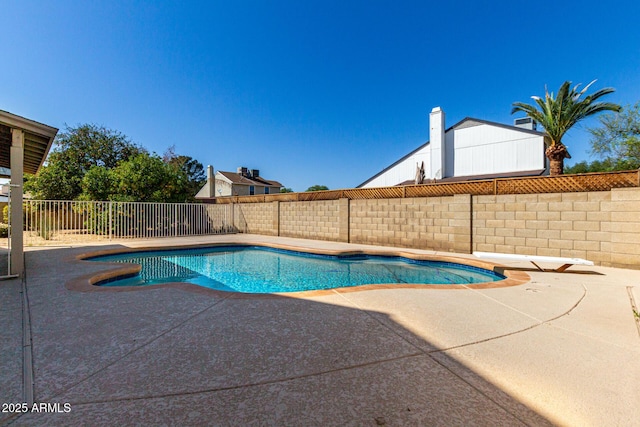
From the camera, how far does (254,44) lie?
1350 centimetres

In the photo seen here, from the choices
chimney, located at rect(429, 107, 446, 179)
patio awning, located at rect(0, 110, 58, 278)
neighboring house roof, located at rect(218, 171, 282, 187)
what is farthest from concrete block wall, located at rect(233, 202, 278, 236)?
neighboring house roof, located at rect(218, 171, 282, 187)

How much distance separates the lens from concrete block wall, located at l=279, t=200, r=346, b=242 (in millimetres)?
11578

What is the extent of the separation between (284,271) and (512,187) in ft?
21.6

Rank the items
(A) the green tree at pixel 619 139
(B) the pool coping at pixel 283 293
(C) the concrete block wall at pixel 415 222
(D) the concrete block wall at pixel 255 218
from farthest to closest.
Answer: (A) the green tree at pixel 619 139
(D) the concrete block wall at pixel 255 218
(C) the concrete block wall at pixel 415 222
(B) the pool coping at pixel 283 293

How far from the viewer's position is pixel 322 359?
2.26 metres

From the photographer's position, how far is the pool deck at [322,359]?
1672mm

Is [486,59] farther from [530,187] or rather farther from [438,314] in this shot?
[438,314]

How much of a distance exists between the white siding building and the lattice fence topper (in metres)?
6.52

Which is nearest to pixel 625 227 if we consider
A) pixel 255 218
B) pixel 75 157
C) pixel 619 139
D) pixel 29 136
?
pixel 29 136

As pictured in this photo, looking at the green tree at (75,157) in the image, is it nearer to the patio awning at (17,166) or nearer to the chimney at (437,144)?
the patio awning at (17,166)

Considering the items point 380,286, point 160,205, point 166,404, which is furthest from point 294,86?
point 166,404

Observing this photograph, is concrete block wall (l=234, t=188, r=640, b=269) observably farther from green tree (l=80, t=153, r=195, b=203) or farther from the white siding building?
green tree (l=80, t=153, r=195, b=203)

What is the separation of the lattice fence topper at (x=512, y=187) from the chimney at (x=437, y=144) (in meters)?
9.83

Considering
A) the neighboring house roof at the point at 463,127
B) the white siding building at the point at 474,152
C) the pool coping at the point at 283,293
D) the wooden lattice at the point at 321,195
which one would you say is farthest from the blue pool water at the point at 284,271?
the neighboring house roof at the point at 463,127
